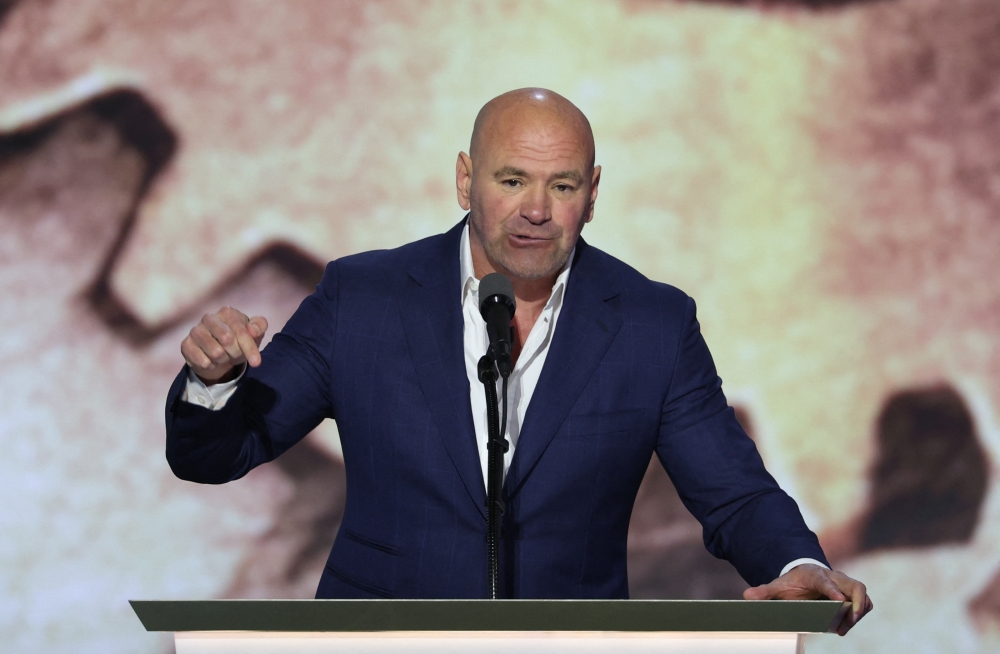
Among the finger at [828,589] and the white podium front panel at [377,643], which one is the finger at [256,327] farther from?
the finger at [828,589]

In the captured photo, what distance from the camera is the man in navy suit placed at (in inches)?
76.6

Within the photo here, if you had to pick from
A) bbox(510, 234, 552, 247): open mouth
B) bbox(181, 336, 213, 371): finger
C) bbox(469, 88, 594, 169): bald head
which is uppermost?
bbox(469, 88, 594, 169): bald head

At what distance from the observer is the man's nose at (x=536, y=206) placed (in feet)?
6.60

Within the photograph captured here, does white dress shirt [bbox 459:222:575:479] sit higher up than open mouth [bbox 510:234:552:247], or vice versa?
open mouth [bbox 510:234:552:247]

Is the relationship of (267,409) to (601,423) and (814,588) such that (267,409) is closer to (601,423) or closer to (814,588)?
(601,423)

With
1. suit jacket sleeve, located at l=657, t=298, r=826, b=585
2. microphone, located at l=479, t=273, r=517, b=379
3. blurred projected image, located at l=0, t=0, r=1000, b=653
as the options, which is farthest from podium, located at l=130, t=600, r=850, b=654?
blurred projected image, located at l=0, t=0, r=1000, b=653

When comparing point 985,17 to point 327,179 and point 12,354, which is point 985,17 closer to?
point 327,179

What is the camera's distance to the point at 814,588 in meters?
1.57

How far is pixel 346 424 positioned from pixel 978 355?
2.14 metres

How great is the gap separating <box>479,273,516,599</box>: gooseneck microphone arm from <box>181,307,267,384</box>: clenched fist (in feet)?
1.06

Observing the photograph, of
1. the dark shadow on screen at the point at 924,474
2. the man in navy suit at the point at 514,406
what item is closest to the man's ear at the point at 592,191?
the man in navy suit at the point at 514,406

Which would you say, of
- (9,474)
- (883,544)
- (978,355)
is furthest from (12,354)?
(978,355)

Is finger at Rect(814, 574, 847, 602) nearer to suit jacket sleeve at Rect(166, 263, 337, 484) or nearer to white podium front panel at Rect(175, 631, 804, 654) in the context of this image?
white podium front panel at Rect(175, 631, 804, 654)

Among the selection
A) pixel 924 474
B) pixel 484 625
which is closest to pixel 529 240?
pixel 484 625
